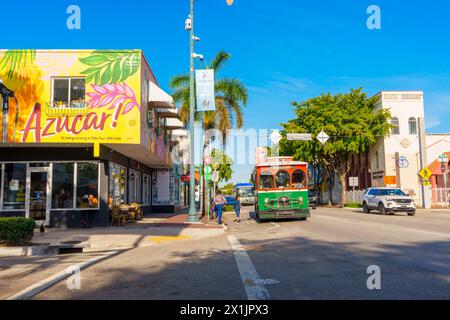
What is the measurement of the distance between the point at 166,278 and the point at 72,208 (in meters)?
13.2

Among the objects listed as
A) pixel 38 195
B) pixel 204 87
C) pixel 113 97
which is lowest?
pixel 38 195

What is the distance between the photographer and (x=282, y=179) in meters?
20.2

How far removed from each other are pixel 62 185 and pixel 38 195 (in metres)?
1.19

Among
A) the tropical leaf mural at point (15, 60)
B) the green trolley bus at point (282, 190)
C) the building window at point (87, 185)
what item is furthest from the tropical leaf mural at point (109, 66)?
the green trolley bus at point (282, 190)

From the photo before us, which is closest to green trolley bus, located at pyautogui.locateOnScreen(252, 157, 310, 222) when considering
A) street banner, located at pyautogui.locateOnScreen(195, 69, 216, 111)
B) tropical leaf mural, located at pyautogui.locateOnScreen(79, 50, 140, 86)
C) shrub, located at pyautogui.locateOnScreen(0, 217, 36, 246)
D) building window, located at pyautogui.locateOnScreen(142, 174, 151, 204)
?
street banner, located at pyautogui.locateOnScreen(195, 69, 216, 111)

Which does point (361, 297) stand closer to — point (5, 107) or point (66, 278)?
point (66, 278)

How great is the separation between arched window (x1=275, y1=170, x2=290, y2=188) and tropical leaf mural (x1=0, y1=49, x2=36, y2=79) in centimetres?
1247

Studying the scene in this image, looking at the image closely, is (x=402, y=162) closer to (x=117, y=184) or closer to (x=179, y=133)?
(x=179, y=133)

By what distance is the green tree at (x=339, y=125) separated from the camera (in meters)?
41.9

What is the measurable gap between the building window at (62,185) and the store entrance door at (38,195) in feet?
0.94

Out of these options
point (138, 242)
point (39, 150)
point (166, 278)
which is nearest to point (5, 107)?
point (39, 150)

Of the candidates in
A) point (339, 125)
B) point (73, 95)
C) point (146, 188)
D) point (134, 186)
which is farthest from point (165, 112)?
point (339, 125)

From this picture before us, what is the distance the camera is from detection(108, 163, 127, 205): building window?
Result: 20.0 m

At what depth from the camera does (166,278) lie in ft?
22.8
